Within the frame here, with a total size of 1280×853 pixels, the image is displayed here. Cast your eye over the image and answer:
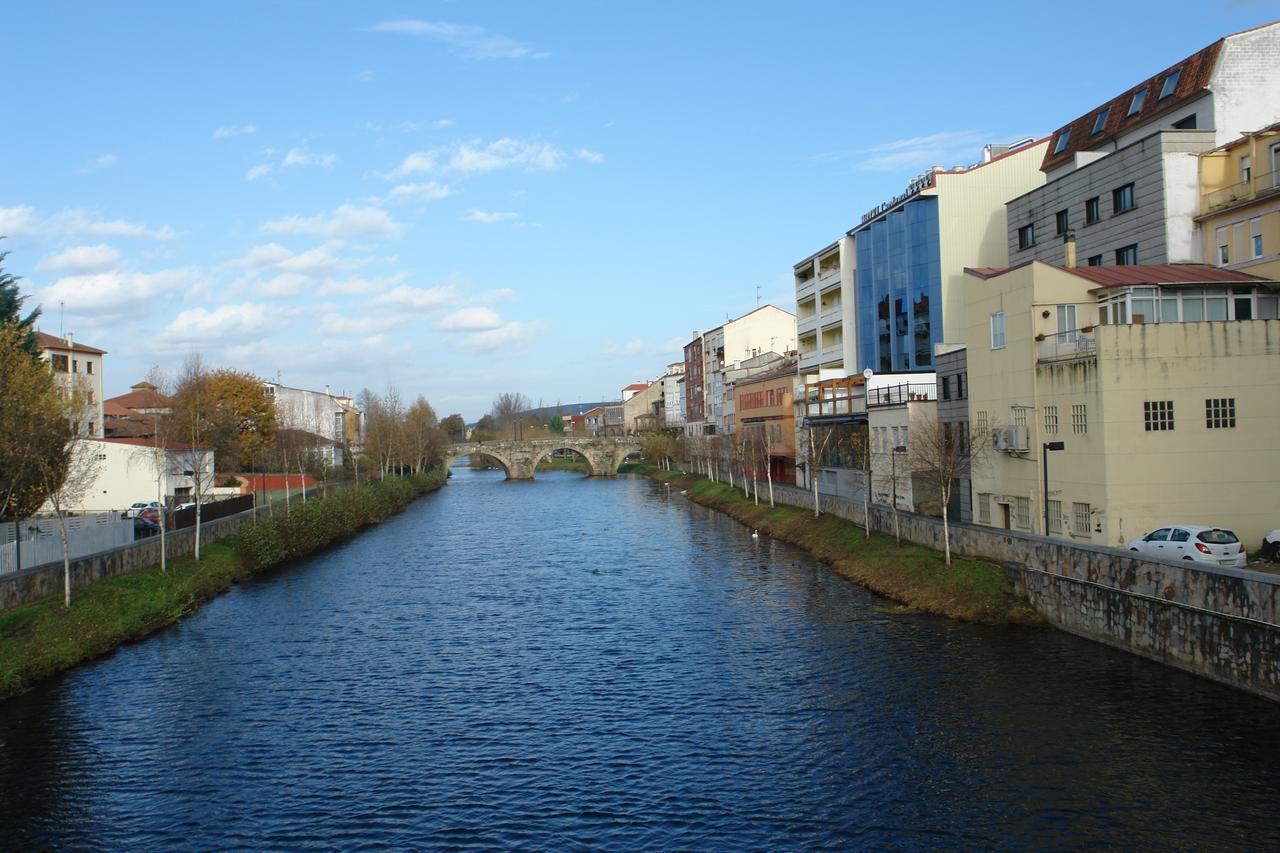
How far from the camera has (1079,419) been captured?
30219mm

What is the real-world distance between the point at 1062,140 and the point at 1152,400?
3184cm

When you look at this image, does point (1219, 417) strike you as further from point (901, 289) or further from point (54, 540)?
point (54, 540)

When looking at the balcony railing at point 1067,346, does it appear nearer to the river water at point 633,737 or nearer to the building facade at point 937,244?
the river water at point 633,737

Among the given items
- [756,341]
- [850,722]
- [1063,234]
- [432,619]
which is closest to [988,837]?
[850,722]

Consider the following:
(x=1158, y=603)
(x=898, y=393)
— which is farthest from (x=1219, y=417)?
(x=898, y=393)

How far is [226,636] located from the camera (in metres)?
31.7

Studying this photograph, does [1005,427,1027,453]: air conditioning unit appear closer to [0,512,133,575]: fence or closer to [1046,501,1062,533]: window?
[1046,501,1062,533]: window

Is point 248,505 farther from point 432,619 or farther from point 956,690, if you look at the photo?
point 956,690

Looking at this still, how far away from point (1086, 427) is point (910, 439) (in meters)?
14.3

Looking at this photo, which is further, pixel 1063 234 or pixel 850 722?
pixel 1063 234

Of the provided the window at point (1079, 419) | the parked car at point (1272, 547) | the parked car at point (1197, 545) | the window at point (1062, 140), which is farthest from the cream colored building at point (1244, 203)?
the window at point (1062, 140)

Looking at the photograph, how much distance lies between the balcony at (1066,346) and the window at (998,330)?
7.95 feet

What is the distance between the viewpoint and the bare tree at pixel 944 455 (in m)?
35.1

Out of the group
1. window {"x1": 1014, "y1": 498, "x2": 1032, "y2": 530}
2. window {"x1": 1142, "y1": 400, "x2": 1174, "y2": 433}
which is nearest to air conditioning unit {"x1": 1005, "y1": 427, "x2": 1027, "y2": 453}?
window {"x1": 1014, "y1": 498, "x2": 1032, "y2": 530}
